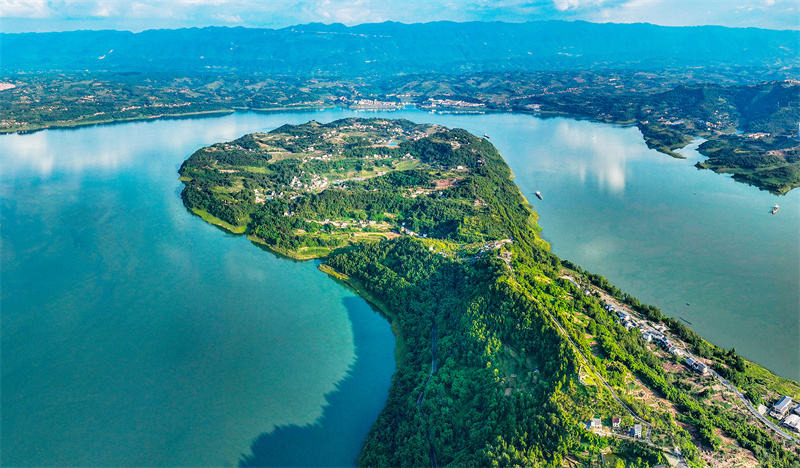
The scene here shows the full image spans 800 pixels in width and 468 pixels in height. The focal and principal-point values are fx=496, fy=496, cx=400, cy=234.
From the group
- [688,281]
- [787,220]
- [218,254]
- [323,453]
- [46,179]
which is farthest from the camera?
[46,179]

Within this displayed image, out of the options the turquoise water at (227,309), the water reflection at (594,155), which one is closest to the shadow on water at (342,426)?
the turquoise water at (227,309)

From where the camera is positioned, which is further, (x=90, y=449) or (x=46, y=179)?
(x=46, y=179)

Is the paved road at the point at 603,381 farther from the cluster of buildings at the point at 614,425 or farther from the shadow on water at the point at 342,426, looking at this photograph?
→ the shadow on water at the point at 342,426


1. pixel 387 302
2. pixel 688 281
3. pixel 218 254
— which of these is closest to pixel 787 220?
pixel 688 281

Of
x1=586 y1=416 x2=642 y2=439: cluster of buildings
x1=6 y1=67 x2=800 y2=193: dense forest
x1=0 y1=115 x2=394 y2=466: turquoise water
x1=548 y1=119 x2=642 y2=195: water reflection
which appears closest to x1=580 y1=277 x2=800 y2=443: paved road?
x1=586 y1=416 x2=642 y2=439: cluster of buildings

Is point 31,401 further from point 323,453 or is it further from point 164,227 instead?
point 164,227

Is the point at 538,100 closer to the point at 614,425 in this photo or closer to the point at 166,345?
the point at 166,345
